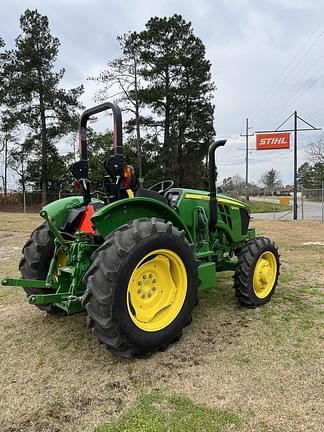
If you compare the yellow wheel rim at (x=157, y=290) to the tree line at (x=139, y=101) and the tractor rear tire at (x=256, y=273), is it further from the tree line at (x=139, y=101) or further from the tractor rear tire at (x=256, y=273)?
the tree line at (x=139, y=101)

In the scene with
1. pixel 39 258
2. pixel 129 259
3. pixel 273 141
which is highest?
pixel 273 141

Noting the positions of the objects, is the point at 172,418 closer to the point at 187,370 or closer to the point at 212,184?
the point at 187,370

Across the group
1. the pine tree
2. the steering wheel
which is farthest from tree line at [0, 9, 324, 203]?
the steering wheel

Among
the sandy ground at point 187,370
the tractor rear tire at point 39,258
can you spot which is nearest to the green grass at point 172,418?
the sandy ground at point 187,370

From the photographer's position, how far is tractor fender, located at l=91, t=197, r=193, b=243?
3.21m

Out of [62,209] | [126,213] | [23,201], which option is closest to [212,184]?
[126,213]

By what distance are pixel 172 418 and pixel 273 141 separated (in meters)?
23.9

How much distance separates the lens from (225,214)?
4.84 metres

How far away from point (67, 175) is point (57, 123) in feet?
13.3

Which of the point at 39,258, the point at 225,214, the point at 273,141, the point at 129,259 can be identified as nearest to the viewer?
the point at 129,259

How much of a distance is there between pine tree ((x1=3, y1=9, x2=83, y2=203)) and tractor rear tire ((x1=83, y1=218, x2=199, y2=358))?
89.6 ft

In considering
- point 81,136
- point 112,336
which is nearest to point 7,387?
point 112,336

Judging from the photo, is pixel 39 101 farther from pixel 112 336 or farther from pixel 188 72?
pixel 112 336

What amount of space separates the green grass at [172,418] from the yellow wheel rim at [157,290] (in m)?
0.69
